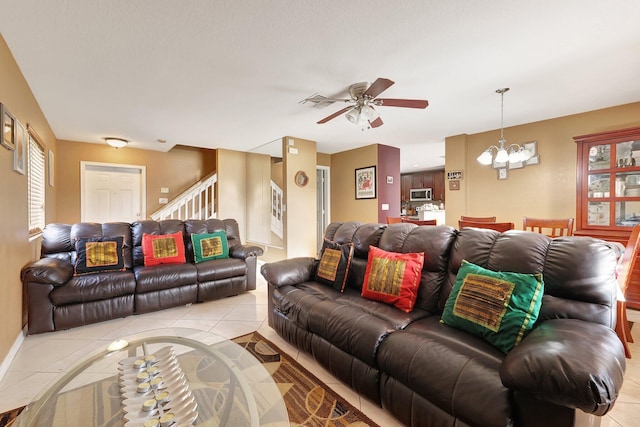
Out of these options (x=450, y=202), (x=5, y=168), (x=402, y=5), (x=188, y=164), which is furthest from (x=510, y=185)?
(x=188, y=164)

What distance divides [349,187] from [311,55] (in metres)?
3.94

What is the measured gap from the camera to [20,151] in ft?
7.83

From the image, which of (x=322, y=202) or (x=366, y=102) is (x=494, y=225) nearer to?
(x=366, y=102)

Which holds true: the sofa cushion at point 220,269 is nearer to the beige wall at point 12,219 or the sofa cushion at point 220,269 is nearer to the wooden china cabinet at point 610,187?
the beige wall at point 12,219

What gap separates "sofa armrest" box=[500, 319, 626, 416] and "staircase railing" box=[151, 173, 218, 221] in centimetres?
586

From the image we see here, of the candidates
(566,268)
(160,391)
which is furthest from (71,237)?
(566,268)

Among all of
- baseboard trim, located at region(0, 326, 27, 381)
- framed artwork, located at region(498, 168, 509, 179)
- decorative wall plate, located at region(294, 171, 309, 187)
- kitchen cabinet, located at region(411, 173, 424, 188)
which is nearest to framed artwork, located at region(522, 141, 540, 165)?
framed artwork, located at region(498, 168, 509, 179)

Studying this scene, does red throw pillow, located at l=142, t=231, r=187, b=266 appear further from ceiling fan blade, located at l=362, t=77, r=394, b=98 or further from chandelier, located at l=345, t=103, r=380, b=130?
ceiling fan blade, located at l=362, t=77, r=394, b=98

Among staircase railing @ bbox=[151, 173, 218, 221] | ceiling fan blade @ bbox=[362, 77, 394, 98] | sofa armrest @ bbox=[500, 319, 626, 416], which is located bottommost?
sofa armrest @ bbox=[500, 319, 626, 416]

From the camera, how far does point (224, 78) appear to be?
265 centimetres

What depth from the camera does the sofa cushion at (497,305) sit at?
1.36 metres

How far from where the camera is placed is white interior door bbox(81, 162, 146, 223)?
17.7ft

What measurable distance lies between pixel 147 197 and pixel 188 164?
1.13 m

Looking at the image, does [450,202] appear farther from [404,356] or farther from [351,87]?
[404,356]
